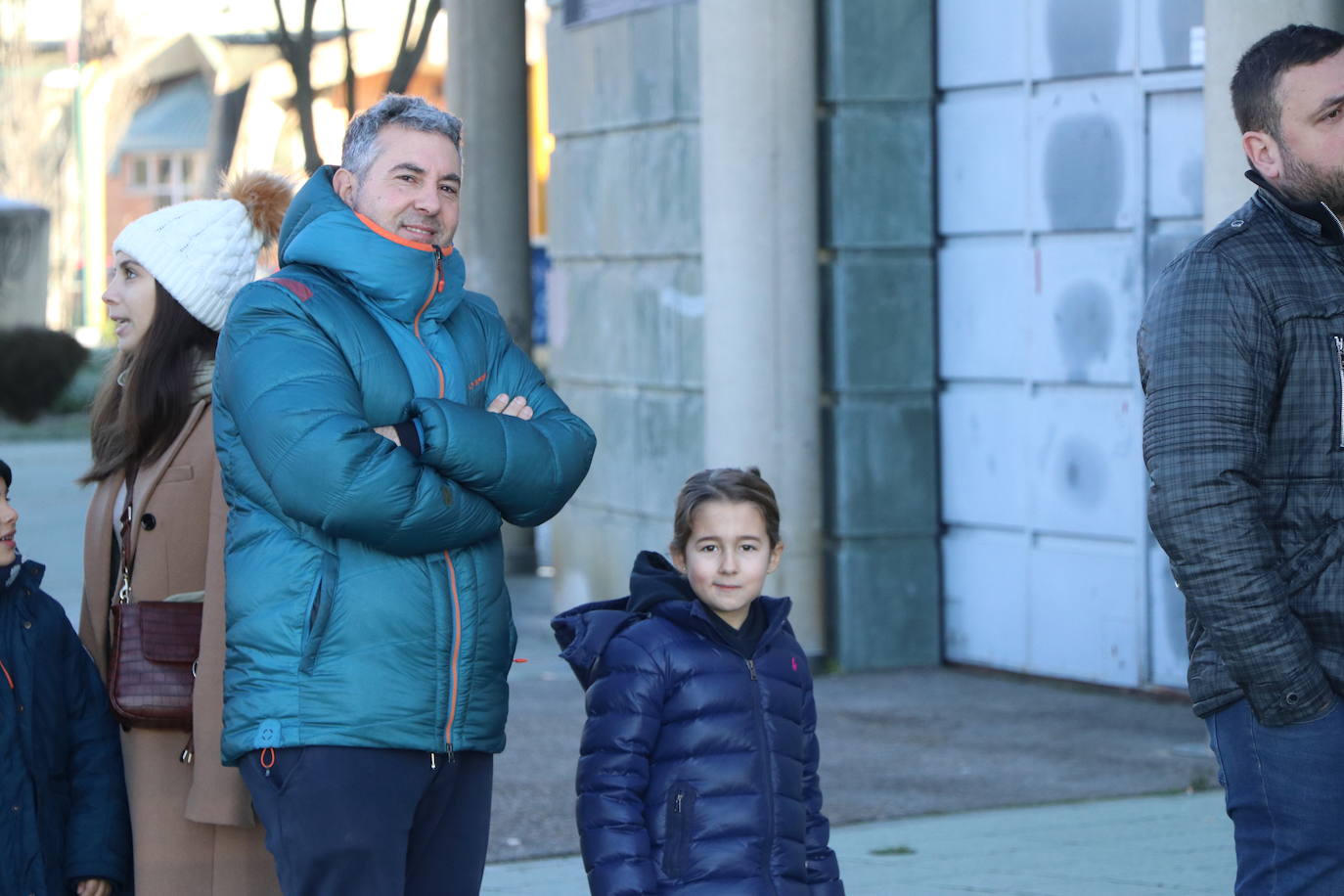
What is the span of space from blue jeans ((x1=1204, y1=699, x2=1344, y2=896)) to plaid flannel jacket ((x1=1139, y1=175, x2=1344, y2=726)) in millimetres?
46

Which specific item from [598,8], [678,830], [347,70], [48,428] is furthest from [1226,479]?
[48,428]

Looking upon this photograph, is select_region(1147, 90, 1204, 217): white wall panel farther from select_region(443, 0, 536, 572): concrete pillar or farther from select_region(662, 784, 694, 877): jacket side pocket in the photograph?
select_region(662, 784, 694, 877): jacket side pocket

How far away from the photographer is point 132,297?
435 centimetres

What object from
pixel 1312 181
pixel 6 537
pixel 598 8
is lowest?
pixel 6 537

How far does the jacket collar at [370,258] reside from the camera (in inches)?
147

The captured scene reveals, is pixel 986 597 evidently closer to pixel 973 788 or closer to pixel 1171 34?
pixel 973 788

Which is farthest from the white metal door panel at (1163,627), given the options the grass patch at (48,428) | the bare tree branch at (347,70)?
the grass patch at (48,428)

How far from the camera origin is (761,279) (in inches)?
372

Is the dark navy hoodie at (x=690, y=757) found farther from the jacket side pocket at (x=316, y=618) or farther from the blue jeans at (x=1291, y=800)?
the blue jeans at (x=1291, y=800)

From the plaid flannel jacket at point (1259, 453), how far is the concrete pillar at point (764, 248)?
5.93 metres

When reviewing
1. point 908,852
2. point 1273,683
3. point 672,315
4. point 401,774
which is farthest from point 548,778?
point 1273,683

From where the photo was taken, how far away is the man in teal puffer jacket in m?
3.59

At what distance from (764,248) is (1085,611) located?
2056mm

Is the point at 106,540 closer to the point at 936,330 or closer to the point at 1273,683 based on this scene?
the point at 1273,683
